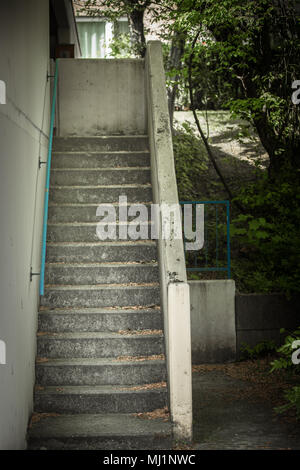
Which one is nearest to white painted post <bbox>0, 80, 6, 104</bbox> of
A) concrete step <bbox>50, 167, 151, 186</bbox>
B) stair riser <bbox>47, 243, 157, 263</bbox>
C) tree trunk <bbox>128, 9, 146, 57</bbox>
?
stair riser <bbox>47, 243, 157, 263</bbox>

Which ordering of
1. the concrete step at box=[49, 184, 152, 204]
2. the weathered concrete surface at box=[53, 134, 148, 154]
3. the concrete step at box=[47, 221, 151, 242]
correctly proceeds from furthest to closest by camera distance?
1. the weathered concrete surface at box=[53, 134, 148, 154]
2. the concrete step at box=[49, 184, 152, 204]
3. the concrete step at box=[47, 221, 151, 242]

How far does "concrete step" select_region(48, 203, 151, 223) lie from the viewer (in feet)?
22.9

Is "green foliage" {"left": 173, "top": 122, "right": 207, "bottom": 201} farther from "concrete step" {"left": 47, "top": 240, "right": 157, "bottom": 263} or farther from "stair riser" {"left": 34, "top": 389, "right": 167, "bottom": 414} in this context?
"stair riser" {"left": 34, "top": 389, "right": 167, "bottom": 414}

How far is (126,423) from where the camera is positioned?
196 inches

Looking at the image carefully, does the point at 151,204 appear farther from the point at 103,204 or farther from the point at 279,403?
the point at 279,403

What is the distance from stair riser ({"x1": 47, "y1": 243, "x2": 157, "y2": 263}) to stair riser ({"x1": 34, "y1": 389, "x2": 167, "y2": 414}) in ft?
5.83

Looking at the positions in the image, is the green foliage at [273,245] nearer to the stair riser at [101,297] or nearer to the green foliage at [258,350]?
the green foliage at [258,350]

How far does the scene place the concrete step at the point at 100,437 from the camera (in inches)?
188

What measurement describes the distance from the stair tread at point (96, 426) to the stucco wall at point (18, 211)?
21cm

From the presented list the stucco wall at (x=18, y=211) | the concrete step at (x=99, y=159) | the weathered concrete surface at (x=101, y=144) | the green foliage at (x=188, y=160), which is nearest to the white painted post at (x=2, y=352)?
the stucco wall at (x=18, y=211)

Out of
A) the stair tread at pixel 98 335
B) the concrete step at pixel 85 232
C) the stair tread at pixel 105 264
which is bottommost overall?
the stair tread at pixel 98 335

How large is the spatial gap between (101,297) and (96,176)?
7.03ft

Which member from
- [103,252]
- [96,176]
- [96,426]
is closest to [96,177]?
[96,176]

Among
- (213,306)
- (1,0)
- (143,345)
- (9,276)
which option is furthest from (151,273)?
(1,0)
